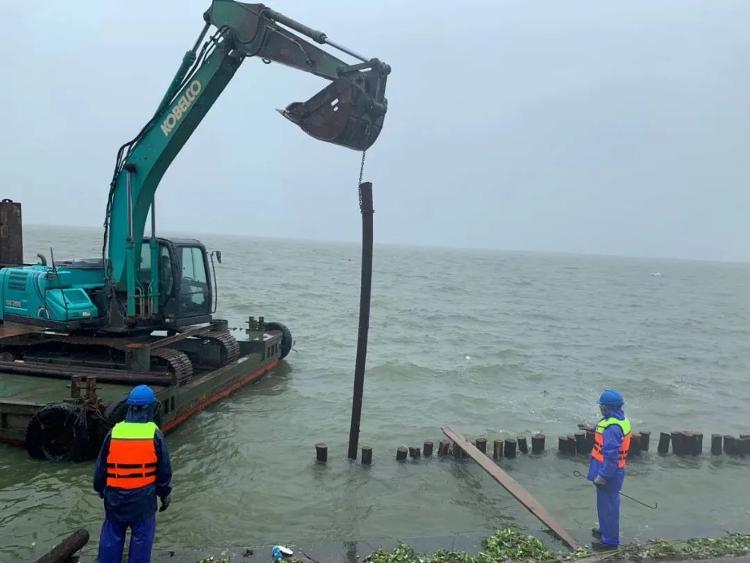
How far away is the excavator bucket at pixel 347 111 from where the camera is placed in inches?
316

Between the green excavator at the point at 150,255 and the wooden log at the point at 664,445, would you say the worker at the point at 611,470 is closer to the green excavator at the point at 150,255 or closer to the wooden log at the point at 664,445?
the wooden log at the point at 664,445

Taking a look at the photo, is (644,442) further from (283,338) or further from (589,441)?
(283,338)

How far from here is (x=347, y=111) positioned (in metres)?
7.98

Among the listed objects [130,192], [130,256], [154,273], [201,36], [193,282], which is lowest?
[193,282]

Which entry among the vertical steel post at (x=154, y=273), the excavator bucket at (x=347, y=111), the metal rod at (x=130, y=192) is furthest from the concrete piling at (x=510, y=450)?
the metal rod at (x=130, y=192)

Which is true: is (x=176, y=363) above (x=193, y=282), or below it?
below

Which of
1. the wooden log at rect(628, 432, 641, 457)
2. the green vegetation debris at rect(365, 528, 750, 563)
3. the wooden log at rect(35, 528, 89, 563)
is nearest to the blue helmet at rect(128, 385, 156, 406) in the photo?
the wooden log at rect(35, 528, 89, 563)

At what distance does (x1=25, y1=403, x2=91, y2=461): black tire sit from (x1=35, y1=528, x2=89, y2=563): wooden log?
3174 mm

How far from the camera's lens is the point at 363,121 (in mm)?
8078

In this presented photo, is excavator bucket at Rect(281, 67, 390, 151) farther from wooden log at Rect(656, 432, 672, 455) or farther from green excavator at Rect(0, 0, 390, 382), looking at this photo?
wooden log at Rect(656, 432, 672, 455)

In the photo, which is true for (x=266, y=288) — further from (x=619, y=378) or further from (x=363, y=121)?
(x=363, y=121)

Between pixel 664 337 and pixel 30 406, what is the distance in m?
27.1

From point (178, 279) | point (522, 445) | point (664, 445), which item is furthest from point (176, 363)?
point (664, 445)

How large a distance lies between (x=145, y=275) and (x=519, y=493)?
7676 mm
